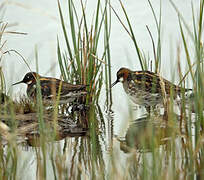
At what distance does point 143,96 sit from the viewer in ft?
23.3

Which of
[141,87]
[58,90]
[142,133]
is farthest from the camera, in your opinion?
[141,87]

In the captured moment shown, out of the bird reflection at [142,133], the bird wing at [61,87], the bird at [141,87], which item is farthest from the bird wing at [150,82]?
the bird wing at [61,87]

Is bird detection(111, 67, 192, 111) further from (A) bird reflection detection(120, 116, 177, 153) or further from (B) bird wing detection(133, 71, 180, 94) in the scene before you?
(A) bird reflection detection(120, 116, 177, 153)

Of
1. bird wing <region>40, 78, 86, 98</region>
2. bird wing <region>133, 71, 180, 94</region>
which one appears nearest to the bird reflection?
bird wing <region>133, 71, 180, 94</region>

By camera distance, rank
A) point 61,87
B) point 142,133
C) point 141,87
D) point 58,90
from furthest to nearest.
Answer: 1. point 141,87
2. point 58,90
3. point 61,87
4. point 142,133

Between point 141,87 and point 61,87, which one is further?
point 141,87

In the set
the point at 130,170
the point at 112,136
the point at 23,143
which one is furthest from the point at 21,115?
the point at 130,170

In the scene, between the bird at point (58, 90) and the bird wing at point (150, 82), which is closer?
the bird wing at point (150, 82)

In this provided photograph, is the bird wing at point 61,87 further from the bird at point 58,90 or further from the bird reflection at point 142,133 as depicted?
the bird reflection at point 142,133

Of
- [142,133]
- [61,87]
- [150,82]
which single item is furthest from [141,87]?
[142,133]

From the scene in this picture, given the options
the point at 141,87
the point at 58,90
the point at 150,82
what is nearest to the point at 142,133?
the point at 150,82

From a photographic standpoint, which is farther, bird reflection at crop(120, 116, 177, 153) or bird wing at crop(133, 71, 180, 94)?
bird wing at crop(133, 71, 180, 94)

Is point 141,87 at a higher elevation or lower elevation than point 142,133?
higher

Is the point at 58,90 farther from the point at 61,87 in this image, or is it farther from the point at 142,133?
the point at 142,133
